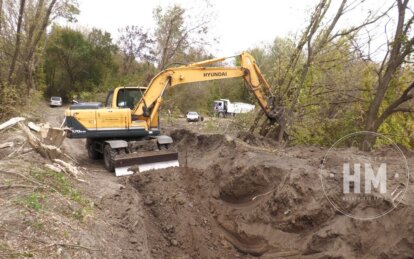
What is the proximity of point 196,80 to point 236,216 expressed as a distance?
4.28m

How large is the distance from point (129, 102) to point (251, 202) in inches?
200

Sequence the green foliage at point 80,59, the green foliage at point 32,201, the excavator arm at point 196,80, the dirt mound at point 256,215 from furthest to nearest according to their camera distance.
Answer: the green foliage at point 80,59, the excavator arm at point 196,80, the dirt mound at point 256,215, the green foliage at point 32,201

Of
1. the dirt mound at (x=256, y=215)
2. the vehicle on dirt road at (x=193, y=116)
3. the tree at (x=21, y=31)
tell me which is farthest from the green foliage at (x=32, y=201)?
the vehicle on dirt road at (x=193, y=116)

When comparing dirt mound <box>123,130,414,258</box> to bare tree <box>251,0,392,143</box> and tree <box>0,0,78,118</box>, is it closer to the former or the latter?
bare tree <box>251,0,392,143</box>

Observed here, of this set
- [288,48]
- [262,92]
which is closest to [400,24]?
[288,48]

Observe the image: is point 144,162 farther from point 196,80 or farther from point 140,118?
point 196,80

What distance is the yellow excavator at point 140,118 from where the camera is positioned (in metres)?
9.36

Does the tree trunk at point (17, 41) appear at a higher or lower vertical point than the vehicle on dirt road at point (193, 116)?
higher

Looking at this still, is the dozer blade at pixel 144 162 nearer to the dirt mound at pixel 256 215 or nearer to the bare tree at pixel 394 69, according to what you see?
the dirt mound at pixel 256 215

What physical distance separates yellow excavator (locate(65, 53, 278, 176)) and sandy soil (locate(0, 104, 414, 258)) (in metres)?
0.54

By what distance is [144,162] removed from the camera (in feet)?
30.3

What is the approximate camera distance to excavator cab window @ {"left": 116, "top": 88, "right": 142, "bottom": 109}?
35.5 feet

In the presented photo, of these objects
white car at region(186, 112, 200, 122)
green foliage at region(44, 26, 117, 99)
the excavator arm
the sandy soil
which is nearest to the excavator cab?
the excavator arm

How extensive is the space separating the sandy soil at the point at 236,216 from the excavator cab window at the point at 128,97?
247 cm
